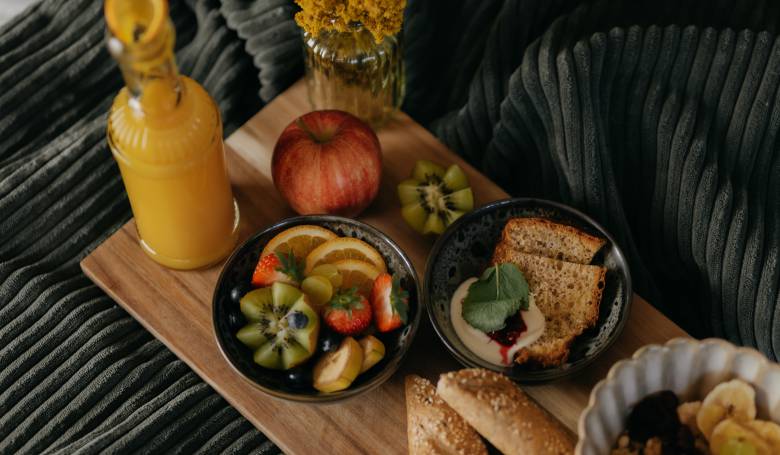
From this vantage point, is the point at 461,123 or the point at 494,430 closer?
the point at 494,430

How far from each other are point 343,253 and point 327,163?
114 mm

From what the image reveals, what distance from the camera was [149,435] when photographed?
3.71 ft

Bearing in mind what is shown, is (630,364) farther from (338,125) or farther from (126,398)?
(126,398)

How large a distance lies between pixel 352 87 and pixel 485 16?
0.27m

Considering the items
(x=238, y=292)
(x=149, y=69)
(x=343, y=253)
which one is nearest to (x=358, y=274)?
(x=343, y=253)

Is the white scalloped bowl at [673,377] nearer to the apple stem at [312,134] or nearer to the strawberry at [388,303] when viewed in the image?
the strawberry at [388,303]

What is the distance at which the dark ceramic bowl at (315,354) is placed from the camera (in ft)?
3.34

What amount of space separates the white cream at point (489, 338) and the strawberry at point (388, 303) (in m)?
0.08

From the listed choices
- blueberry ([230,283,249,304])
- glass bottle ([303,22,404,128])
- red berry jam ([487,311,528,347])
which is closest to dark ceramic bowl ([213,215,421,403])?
blueberry ([230,283,249,304])

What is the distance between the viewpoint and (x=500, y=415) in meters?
0.99

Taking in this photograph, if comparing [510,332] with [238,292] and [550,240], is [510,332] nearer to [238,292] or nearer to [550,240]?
[550,240]

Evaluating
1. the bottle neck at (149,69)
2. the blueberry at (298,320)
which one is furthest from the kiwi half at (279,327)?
the bottle neck at (149,69)

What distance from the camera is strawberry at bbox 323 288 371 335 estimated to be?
40.6 inches

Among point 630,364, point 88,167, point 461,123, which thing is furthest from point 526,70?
point 88,167
